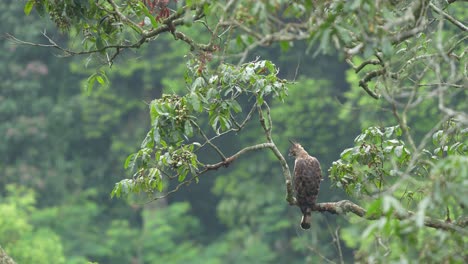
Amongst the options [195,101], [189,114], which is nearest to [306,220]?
[189,114]

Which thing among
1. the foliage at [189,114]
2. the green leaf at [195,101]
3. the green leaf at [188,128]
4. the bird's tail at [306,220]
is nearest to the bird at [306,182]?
the bird's tail at [306,220]

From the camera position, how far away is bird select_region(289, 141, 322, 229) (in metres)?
7.14

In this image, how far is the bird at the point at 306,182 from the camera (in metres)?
7.14

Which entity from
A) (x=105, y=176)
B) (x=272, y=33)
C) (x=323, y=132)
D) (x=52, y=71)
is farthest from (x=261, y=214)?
(x=272, y=33)

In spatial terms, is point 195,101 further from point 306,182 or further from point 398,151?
point 306,182

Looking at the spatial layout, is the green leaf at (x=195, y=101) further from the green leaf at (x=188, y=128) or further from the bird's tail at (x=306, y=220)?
the bird's tail at (x=306, y=220)

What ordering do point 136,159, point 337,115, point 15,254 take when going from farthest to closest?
point 337,115 → point 15,254 → point 136,159

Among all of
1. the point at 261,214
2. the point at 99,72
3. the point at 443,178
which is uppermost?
the point at 261,214

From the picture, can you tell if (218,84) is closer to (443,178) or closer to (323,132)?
(443,178)

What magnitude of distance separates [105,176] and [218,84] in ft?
64.5

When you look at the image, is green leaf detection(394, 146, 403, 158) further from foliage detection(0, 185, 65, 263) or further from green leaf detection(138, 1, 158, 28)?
foliage detection(0, 185, 65, 263)

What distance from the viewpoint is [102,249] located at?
2333 cm

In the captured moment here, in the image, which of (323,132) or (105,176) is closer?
(323,132)

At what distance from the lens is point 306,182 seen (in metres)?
7.45
